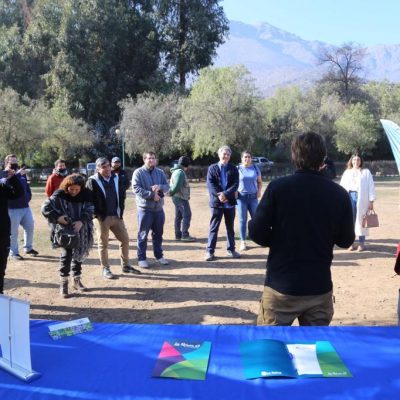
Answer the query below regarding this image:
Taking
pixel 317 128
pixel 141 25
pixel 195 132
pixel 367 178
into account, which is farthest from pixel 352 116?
pixel 367 178

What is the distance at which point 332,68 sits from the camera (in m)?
61.3

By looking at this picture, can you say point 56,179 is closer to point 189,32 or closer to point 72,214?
point 72,214

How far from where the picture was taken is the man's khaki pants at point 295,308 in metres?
2.96

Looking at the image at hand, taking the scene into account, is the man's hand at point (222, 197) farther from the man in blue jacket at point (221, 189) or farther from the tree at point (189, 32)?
the tree at point (189, 32)

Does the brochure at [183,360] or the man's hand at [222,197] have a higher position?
the man's hand at [222,197]

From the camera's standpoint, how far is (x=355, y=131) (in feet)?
134

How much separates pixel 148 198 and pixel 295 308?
4.55m

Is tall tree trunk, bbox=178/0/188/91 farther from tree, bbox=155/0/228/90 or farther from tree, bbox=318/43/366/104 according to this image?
tree, bbox=318/43/366/104

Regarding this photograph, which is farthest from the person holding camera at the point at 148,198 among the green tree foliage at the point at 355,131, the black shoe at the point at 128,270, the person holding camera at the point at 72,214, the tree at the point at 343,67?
the tree at the point at 343,67

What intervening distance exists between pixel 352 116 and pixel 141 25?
67.7ft

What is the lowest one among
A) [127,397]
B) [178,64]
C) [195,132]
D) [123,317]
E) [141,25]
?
A: [123,317]

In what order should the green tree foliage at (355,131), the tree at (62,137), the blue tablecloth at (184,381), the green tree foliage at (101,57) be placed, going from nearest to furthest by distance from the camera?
the blue tablecloth at (184,381), the tree at (62,137), the green tree foliage at (101,57), the green tree foliage at (355,131)

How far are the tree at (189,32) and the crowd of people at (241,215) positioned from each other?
3598 cm

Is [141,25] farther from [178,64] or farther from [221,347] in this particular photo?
[221,347]
